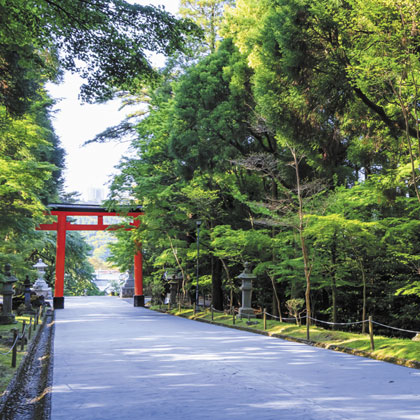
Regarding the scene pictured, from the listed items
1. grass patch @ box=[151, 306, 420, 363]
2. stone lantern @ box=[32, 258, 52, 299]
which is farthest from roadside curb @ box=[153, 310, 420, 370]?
stone lantern @ box=[32, 258, 52, 299]

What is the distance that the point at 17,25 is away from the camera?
712 cm

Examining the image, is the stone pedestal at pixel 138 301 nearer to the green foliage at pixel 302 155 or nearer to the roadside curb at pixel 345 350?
the green foliage at pixel 302 155

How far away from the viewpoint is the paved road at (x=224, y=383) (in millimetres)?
5660

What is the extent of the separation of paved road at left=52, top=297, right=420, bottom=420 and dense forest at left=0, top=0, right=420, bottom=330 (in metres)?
4.25

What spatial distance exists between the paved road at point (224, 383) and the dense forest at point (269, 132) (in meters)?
4.25

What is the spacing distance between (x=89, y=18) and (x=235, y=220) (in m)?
16.6

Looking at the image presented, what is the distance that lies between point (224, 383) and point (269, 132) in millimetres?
13288

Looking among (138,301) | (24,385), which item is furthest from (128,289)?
(24,385)

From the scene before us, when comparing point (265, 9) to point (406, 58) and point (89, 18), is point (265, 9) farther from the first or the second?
point (89, 18)

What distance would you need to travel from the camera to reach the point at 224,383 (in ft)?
23.9

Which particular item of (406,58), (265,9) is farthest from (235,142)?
(406,58)

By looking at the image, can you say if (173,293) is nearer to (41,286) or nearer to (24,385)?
(41,286)

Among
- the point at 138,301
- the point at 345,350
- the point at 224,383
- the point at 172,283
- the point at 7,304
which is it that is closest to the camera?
the point at 224,383

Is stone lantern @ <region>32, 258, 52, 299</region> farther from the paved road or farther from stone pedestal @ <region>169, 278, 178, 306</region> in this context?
the paved road
